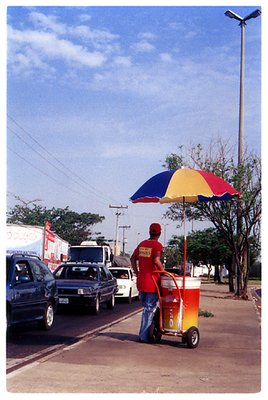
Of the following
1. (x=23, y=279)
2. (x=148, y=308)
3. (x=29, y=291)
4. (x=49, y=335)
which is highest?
(x=23, y=279)

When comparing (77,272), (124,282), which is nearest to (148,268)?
(77,272)

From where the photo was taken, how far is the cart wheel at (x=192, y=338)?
10.1 metres

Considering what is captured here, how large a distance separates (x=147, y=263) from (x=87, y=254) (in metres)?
16.8

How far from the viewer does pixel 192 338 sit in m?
10.3

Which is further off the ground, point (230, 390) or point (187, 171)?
point (187, 171)

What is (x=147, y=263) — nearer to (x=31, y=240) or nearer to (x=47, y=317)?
(x=47, y=317)

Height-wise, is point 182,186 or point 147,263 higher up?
point 182,186

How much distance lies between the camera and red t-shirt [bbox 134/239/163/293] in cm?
1020
